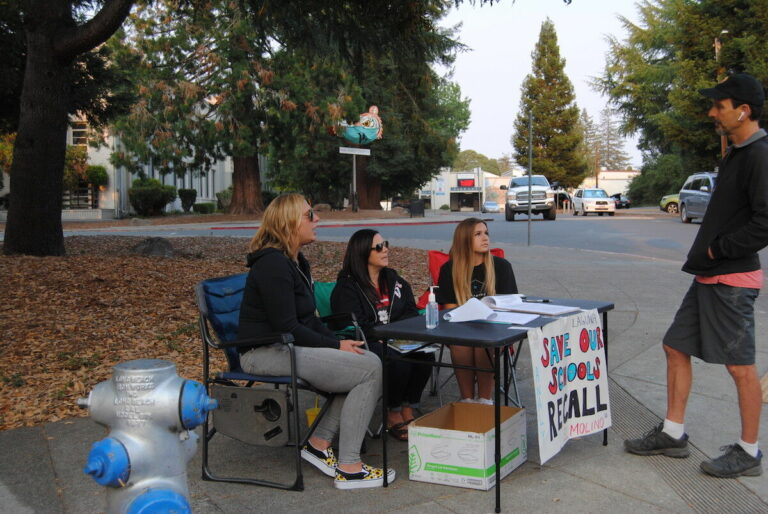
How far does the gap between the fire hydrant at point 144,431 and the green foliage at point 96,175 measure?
38.0 m

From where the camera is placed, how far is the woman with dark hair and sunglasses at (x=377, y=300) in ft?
15.5

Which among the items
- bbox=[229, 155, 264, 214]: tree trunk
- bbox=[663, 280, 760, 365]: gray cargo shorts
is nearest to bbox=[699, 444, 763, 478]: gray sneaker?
bbox=[663, 280, 760, 365]: gray cargo shorts

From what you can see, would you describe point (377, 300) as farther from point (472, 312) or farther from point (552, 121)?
point (552, 121)

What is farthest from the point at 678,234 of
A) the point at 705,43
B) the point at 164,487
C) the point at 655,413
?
the point at 164,487

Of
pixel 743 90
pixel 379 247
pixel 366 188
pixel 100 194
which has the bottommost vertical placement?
pixel 379 247

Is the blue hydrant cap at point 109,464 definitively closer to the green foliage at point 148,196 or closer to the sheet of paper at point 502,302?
the sheet of paper at point 502,302

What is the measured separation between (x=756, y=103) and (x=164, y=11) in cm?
2900

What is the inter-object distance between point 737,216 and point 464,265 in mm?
1812

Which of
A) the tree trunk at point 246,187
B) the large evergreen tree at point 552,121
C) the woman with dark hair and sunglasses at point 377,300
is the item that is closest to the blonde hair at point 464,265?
the woman with dark hair and sunglasses at point 377,300

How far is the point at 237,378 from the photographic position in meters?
4.07

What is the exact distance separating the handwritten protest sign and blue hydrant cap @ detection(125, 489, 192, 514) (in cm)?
180

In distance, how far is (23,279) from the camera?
8469mm

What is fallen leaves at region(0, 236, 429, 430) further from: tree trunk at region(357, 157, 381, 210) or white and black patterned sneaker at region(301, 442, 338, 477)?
tree trunk at region(357, 157, 381, 210)

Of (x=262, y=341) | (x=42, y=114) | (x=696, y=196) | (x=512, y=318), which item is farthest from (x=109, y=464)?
(x=696, y=196)
